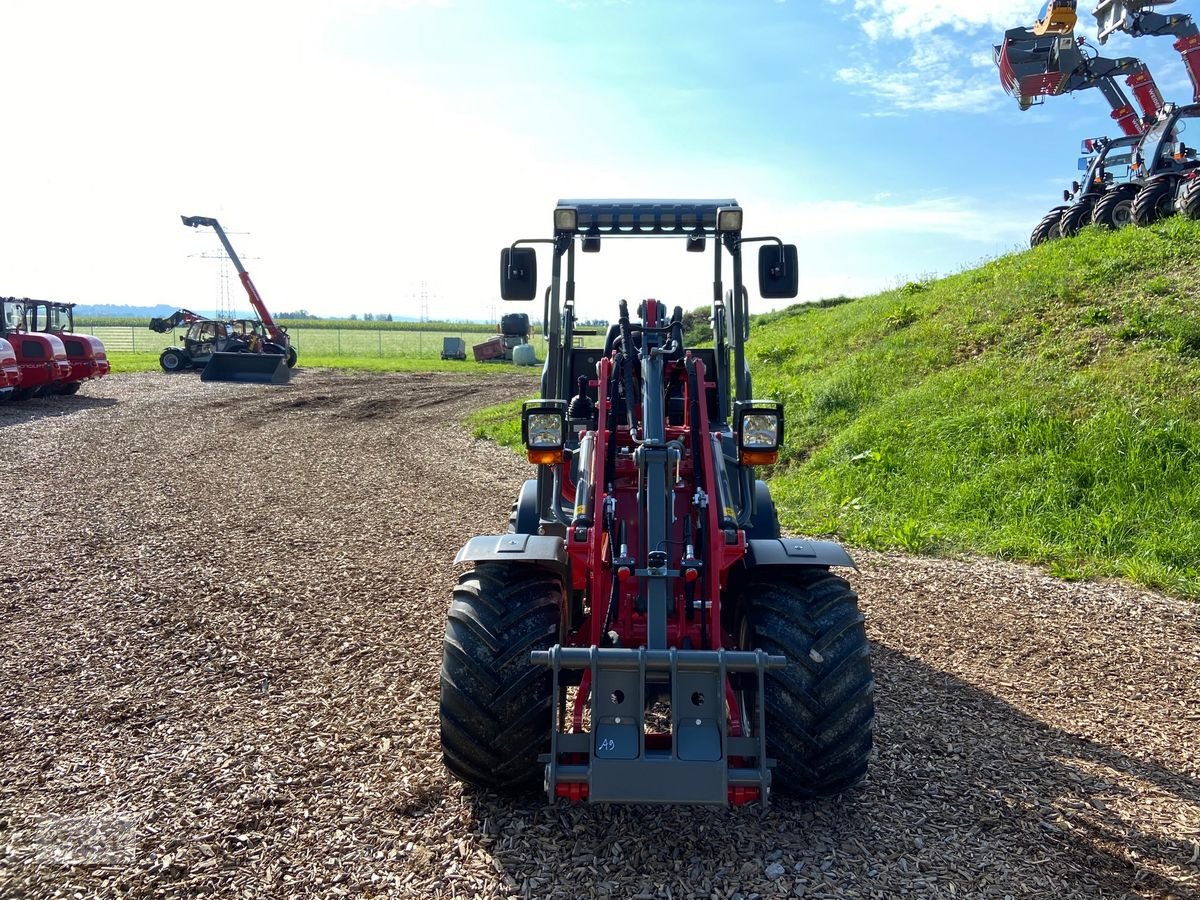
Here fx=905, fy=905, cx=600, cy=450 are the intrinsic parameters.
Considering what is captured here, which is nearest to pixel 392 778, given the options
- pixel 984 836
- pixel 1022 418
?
pixel 984 836

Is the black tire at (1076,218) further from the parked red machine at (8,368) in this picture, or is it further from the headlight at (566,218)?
the parked red machine at (8,368)

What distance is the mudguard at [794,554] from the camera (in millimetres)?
3744

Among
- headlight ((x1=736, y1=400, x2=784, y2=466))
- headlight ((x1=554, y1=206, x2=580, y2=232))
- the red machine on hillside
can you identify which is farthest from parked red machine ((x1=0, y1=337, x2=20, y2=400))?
the red machine on hillside

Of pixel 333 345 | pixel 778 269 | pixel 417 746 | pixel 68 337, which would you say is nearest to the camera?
pixel 417 746

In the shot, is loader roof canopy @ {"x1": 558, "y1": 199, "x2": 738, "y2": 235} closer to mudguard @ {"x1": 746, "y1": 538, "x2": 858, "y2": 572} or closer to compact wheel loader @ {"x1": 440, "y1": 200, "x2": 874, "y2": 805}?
compact wheel loader @ {"x1": 440, "y1": 200, "x2": 874, "y2": 805}

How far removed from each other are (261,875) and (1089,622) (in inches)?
213

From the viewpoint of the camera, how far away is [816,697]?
11.2ft

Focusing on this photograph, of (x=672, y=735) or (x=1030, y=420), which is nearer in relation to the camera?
(x=672, y=735)

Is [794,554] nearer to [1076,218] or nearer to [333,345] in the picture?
[1076,218]

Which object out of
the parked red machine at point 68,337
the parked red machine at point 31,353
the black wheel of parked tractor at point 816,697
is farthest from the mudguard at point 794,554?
the parked red machine at point 68,337

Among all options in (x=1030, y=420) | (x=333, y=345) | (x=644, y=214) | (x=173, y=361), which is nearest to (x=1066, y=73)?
(x=1030, y=420)

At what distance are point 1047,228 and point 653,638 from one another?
18.1 meters

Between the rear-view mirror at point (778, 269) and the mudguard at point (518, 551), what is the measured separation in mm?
1851

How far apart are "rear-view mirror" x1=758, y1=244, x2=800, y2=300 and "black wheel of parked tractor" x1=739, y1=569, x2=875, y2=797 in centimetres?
189
